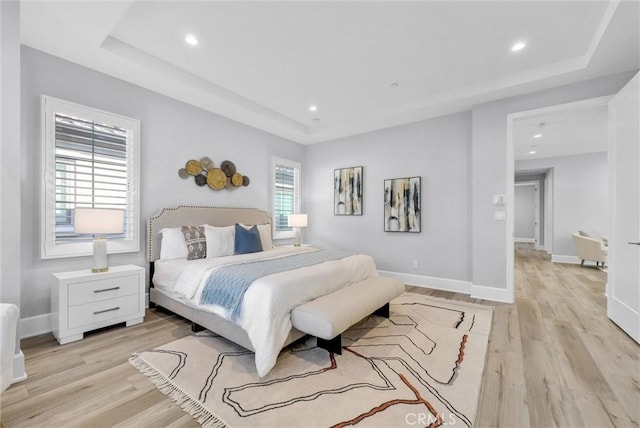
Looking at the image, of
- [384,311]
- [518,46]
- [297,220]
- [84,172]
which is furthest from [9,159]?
[518,46]

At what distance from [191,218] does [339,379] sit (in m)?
2.91

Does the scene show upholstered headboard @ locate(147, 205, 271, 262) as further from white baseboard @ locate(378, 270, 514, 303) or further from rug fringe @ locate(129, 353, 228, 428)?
white baseboard @ locate(378, 270, 514, 303)

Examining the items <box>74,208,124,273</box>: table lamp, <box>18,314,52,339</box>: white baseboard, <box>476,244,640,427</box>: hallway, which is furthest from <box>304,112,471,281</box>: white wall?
<box>18,314,52,339</box>: white baseboard

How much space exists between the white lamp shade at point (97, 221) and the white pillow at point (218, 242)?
917mm

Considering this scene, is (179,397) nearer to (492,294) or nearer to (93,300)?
(93,300)

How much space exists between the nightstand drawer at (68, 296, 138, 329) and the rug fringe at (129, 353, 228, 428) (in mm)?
719

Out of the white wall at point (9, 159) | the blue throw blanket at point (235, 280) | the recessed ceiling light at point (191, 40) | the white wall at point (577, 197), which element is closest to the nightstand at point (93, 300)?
the white wall at point (9, 159)

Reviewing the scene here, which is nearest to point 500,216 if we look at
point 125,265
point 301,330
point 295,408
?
point 301,330

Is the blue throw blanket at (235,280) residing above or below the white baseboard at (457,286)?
above

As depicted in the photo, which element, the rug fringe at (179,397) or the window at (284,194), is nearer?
the rug fringe at (179,397)

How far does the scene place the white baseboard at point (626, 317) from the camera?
244cm

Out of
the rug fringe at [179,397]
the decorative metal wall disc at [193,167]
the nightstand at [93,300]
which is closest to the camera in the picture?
the rug fringe at [179,397]

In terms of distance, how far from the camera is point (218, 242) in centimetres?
340

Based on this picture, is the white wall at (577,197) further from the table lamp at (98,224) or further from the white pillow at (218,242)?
the table lamp at (98,224)
